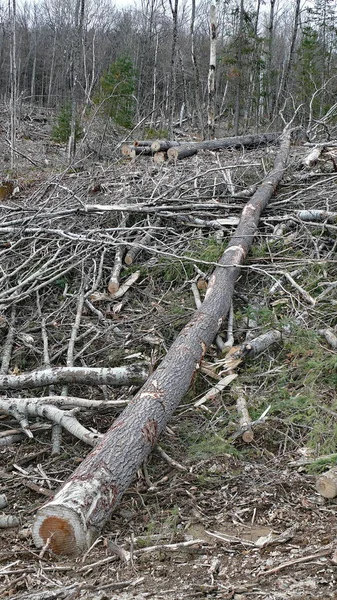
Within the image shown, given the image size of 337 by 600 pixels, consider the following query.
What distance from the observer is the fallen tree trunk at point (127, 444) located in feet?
8.87

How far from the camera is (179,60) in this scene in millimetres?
24938

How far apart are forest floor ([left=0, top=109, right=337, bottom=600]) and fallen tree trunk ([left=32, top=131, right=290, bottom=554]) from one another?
118 mm

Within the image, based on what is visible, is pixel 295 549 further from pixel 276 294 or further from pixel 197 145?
pixel 197 145

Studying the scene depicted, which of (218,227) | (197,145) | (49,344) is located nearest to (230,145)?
(197,145)

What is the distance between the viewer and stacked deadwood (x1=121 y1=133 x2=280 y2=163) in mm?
9742

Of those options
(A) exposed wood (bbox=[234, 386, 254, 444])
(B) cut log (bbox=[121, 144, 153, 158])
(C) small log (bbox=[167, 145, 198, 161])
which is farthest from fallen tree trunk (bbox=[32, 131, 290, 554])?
(B) cut log (bbox=[121, 144, 153, 158])

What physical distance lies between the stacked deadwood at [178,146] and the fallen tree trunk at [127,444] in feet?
16.3

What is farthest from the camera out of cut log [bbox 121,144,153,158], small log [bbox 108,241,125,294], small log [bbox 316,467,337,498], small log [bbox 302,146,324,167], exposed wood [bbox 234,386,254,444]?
cut log [bbox 121,144,153,158]

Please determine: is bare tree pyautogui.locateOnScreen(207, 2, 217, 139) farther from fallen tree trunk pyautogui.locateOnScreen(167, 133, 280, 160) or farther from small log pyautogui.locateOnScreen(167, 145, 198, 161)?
small log pyautogui.locateOnScreen(167, 145, 198, 161)

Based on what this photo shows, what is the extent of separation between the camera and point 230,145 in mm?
10992

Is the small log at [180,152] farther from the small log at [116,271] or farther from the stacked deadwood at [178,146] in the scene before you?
the small log at [116,271]

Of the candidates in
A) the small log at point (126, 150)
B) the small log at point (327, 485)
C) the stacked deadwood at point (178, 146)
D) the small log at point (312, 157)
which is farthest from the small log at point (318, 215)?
the small log at point (126, 150)

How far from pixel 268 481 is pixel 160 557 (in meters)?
0.88

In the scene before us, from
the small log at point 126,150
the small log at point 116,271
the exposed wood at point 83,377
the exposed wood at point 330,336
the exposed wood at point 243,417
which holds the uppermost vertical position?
the small log at point 126,150
